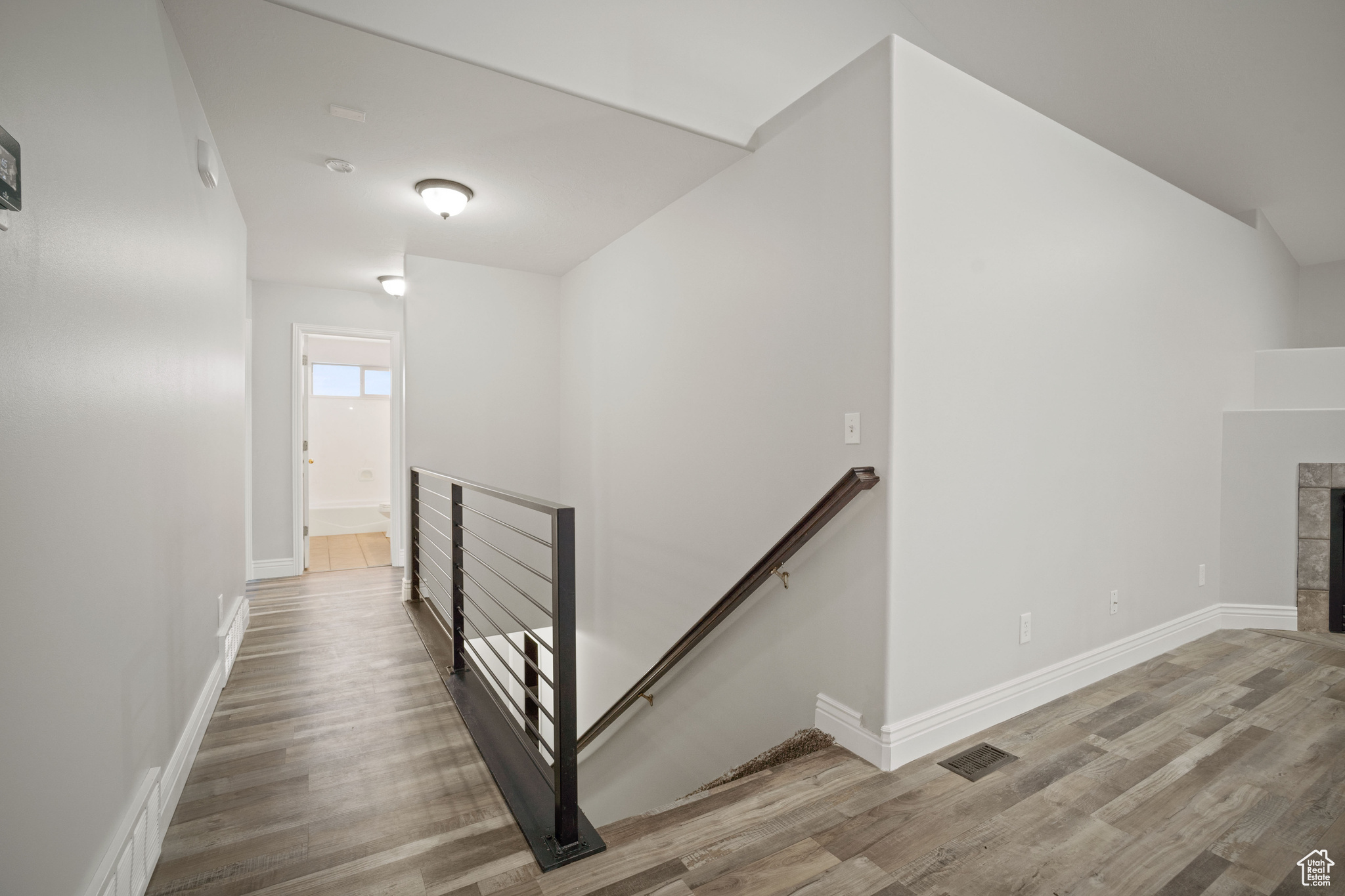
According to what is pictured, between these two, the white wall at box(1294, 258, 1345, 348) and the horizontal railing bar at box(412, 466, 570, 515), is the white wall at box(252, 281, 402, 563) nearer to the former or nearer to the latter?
the horizontal railing bar at box(412, 466, 570, 515)

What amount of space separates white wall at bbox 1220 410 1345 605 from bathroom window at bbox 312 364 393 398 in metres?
8.74

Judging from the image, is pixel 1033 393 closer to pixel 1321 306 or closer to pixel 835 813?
pixel 835 813

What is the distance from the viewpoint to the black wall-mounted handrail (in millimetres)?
2242

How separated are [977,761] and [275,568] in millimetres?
5396

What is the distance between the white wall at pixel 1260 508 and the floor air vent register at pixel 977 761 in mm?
2648

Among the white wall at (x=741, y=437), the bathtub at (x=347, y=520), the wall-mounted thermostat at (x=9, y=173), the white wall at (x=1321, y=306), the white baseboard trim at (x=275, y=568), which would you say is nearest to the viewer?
the wall-mounted thermostat at (x=9, y=173)

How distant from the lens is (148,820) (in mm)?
1729

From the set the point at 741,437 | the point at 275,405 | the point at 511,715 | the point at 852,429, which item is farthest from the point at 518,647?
the point at 275,405

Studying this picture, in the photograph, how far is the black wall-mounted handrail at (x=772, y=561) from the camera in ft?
7.36

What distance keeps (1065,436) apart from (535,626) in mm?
4096

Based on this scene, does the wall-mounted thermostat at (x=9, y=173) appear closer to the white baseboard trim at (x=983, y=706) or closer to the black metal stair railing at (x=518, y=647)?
the black metal stair railing at (x=518, y=647)

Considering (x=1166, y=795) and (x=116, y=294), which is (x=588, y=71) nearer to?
(x=116, y=294)

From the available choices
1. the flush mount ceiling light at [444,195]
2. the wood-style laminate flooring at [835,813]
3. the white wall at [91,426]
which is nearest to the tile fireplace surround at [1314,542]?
the wood-style laminate flooring at [835,813]

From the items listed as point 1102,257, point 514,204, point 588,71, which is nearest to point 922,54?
point 588,71
